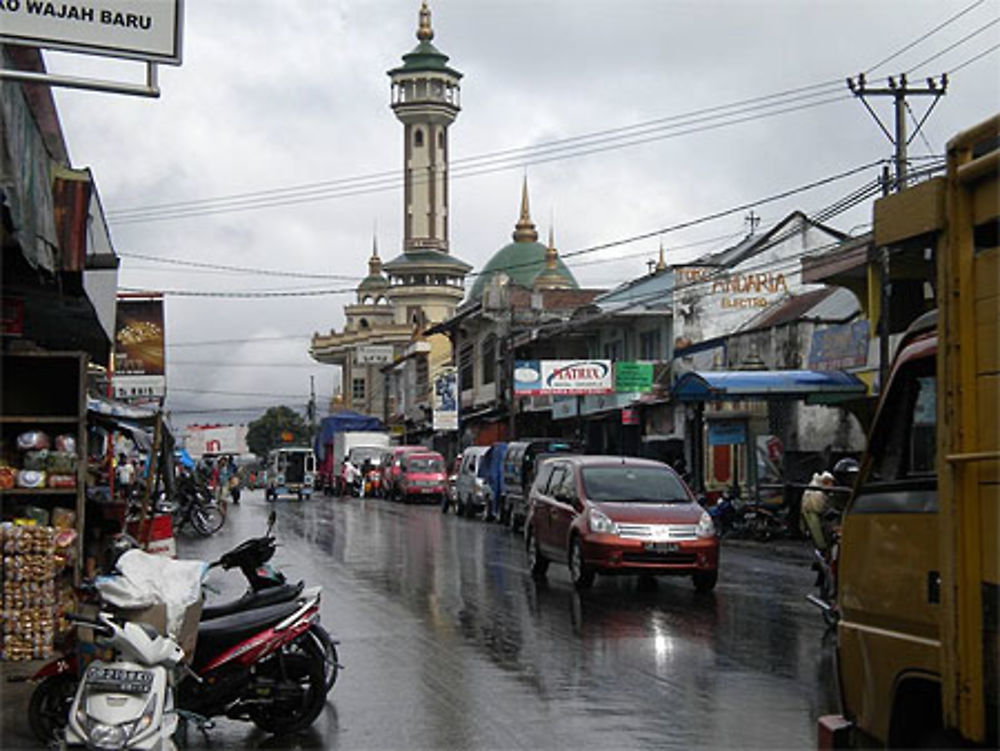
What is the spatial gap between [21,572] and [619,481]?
28.3ft

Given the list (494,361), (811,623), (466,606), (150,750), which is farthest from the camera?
(494,361)

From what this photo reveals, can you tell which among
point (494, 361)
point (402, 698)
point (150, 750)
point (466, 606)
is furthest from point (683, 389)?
point (494, 361)

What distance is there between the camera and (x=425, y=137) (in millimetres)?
125812

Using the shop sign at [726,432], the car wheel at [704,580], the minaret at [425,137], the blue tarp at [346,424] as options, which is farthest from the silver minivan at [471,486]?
the minaret at [425,137]

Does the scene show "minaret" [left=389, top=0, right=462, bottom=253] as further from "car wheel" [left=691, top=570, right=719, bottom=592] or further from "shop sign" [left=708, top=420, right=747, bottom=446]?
"car wheel" [left=691, top=570, right=719, bottom=592]

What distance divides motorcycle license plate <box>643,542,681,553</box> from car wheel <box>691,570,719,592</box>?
0.51m

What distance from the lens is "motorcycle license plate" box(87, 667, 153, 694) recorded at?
7.40 meters

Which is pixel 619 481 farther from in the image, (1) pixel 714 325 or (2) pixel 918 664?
(1) pixel 714 325

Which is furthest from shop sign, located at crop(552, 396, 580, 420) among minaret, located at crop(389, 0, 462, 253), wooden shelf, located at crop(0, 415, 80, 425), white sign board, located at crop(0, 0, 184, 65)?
minaret, located at crop(389, 0, 462, 253)

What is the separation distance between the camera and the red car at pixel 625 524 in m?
16.9

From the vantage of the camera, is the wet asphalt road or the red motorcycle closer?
the red motorcycle

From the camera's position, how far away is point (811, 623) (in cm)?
1486

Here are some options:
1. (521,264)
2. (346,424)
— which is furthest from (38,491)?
(521,264)

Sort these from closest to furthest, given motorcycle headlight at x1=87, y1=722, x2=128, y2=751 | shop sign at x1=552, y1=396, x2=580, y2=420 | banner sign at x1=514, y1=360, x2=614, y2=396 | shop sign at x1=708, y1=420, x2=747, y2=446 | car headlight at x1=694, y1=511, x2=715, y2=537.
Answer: motorcycle headlight at x1=87, y1=722, x2=128, y2=751, car headlight at x1=694, y1=511, x2=715, y2=537, shop sign at x1=708, y1=420, x2=747, y2=446, banner sign at x1=514, y1=360, x2=614, y2=396, shop sign at x1=552, y1=396, x2=580, y2=420
